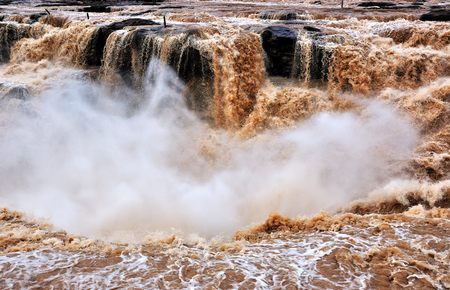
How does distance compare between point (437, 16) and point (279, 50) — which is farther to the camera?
point (437, 16)

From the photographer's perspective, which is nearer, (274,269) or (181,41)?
(274,269)

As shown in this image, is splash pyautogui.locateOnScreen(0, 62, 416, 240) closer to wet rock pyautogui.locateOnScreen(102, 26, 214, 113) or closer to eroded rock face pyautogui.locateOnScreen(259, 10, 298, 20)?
wet rock pyautogui.locateOnScreen(102, 26, 214, 113)

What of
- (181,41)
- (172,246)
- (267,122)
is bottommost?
(172,246)

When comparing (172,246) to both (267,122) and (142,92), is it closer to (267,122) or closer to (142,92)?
(267,122)

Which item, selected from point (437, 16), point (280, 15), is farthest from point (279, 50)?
point (437, 16)

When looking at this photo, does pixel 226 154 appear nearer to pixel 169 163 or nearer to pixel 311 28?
pixel 169 163

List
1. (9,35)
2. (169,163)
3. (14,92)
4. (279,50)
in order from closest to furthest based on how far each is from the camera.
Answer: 1. (169,163)
2. (14,92)
3. (279,50)
4. (9,35)

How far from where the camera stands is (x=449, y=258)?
4.96 metres

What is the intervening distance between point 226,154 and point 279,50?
3664 millimetres

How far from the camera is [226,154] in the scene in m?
9.27

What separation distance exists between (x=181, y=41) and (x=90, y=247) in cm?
662

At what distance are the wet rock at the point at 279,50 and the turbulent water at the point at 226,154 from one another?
0.04 meters

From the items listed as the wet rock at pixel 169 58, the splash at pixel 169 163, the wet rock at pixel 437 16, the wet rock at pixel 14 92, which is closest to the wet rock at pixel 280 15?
the wet rock at pixel 437 16

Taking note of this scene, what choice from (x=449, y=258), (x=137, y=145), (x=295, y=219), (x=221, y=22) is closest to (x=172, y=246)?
(x=295, y=219)
